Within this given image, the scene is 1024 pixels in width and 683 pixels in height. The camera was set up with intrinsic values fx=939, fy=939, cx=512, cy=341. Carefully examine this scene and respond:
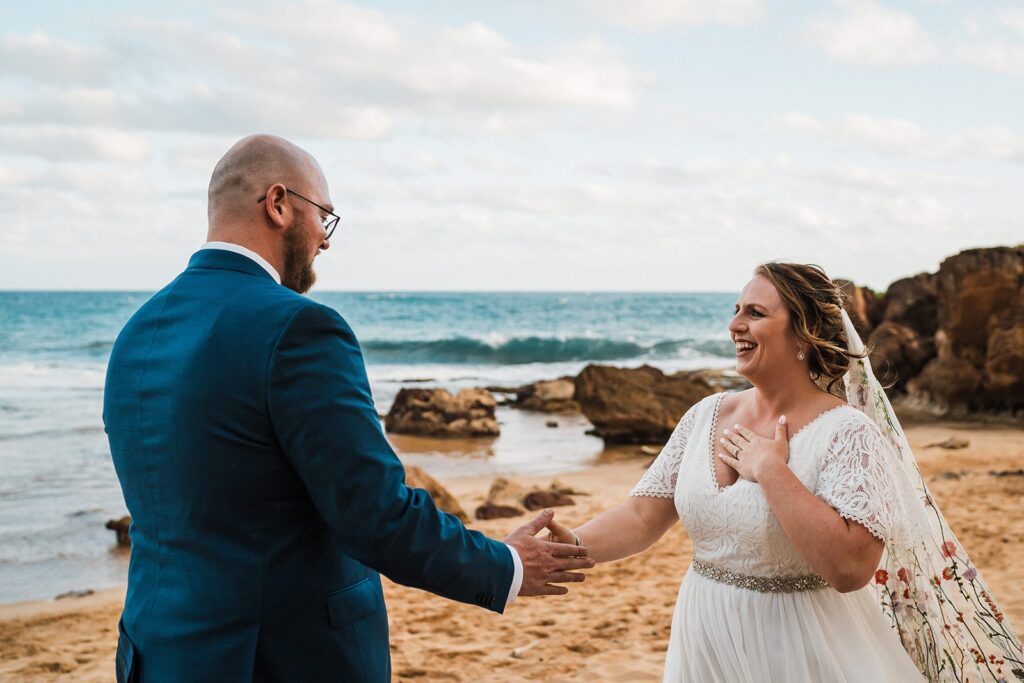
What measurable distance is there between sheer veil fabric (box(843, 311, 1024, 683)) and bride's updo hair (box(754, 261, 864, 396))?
61mm

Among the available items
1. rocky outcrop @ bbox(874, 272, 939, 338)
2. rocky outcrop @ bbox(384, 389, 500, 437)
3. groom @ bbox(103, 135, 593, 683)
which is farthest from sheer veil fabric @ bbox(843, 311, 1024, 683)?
rocky outcrop @ bbox(874, 272, 939, 338)

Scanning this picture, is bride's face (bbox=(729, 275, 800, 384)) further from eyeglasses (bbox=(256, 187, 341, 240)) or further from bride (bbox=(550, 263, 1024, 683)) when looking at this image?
eyeglasses (bbox=(256, 187, 341, 240))

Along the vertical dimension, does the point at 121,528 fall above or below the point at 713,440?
below

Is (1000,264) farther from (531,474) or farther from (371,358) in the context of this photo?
(371,358)

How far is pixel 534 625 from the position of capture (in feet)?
20.1

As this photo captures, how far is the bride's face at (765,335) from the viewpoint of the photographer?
9.59 ft

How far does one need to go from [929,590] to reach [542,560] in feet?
4.07

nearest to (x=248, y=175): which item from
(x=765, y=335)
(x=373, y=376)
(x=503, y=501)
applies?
(x=765, y=335)

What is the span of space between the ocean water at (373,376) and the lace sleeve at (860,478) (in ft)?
21.2

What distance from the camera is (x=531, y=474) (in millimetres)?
11984

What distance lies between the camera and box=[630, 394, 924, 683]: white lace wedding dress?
8.71ft

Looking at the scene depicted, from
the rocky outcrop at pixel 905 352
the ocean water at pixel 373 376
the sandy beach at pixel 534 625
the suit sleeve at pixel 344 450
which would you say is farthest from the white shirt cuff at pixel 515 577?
the rocky outcrop at pixel 905 352

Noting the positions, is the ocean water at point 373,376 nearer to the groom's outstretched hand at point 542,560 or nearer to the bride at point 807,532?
the groom's outstretched hand at point 542,560

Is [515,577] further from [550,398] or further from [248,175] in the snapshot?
[550,398]
